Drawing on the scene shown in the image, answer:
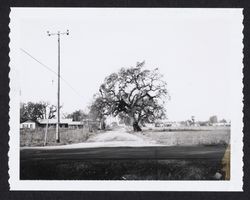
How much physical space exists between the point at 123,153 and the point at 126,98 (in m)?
0.51

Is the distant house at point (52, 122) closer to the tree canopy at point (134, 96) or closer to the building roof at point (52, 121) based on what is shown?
the building roof at point (52, 121)

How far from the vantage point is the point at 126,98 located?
4.17 m

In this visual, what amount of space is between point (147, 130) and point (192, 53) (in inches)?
32.2

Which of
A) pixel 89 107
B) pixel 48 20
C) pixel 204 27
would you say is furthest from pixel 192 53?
pixel 48 20

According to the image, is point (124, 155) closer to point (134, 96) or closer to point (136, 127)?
point (136, 127)

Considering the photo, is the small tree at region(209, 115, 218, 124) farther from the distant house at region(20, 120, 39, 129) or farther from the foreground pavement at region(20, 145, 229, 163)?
the distant house at region(20, 120, 39, 129)

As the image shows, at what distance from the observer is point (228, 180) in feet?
13.5

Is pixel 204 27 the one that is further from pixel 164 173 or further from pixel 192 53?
pixel 164 173

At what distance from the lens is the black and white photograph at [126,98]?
4.11 meters

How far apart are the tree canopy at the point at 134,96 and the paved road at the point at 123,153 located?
0.79 ft

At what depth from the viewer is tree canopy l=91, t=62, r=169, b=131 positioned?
163 inches

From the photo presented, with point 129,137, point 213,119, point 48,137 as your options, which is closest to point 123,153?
point 129,137

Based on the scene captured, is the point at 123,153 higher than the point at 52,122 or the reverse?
the reverse

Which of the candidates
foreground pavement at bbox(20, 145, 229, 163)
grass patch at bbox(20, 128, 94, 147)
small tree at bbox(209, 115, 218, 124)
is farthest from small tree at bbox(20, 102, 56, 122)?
small tree at bbox(209, 115, 218, 124)
